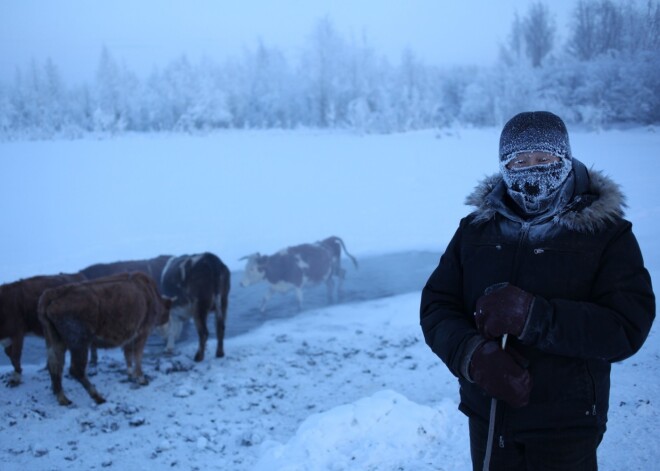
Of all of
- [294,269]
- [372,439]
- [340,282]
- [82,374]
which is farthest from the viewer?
[340,282]

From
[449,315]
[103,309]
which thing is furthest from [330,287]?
[449,315]

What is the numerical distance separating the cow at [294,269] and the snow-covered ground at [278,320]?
2.92ft

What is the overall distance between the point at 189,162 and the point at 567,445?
15.4 metres

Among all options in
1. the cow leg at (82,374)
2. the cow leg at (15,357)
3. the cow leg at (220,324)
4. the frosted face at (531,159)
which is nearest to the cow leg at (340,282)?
the cow leg at (220,324)

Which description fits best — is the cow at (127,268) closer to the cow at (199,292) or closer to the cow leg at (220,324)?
the cow at (199,292)

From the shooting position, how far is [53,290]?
18.1 ft

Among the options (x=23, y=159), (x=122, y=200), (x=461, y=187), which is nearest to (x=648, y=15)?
(x=461, y=187)

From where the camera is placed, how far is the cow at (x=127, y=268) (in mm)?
8125

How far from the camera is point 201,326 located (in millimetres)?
7004

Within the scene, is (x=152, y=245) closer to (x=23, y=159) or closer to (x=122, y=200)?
(x=122, y=200)

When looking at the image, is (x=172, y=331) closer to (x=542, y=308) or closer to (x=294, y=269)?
(x=294, y=269)

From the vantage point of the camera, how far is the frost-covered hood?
1.80 metres

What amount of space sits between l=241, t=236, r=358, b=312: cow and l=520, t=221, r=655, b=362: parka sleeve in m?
7.55

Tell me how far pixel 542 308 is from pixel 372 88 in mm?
26096
